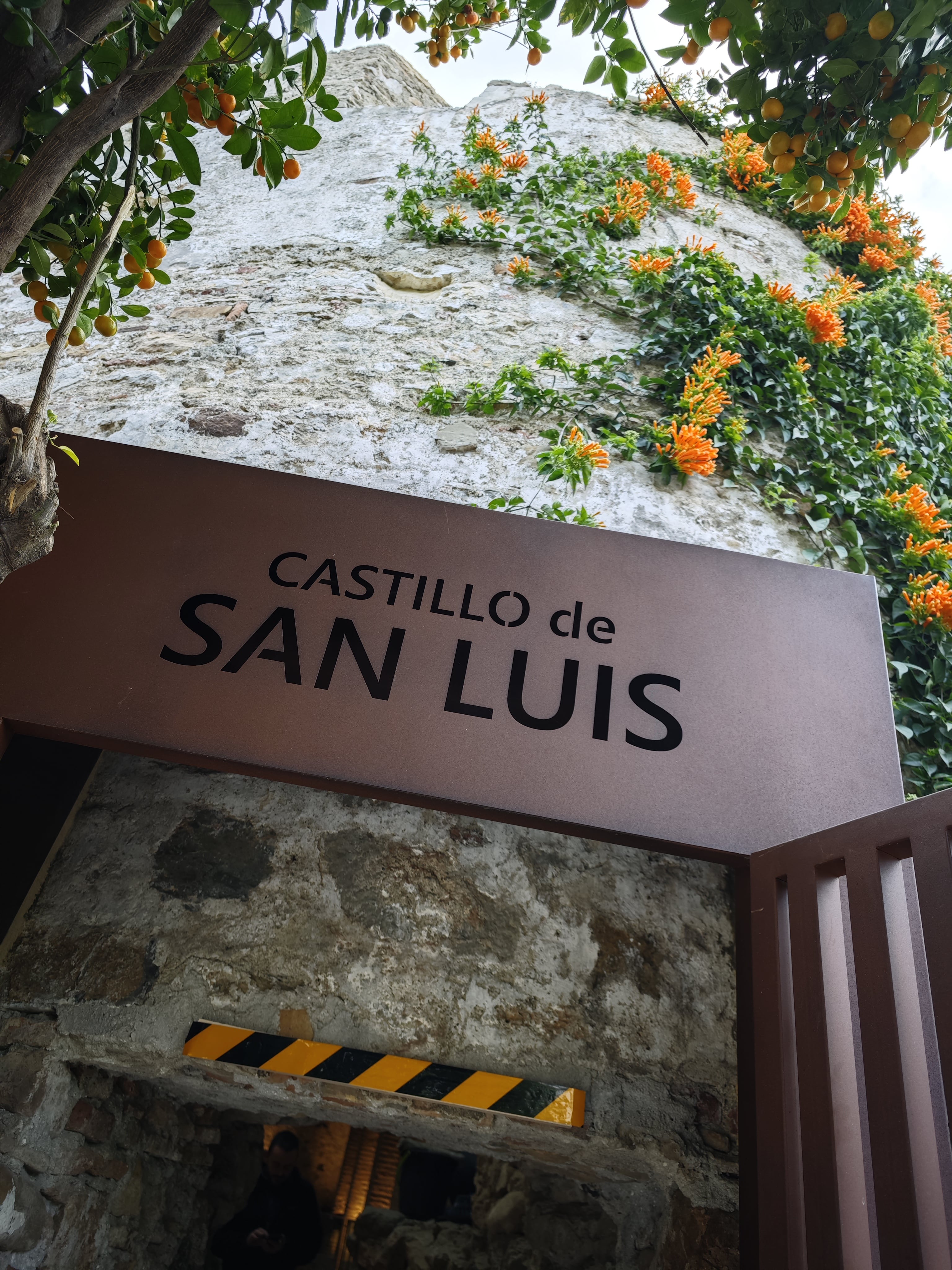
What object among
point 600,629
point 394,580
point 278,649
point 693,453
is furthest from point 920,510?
point 278,649

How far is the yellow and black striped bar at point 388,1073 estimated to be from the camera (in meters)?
1.49

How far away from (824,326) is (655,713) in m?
1.96

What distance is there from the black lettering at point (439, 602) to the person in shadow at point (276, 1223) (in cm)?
232

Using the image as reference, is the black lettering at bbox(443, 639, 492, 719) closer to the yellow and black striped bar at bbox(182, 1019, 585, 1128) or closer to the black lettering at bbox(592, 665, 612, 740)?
the black lettering at bbox(592, 665, 612, 740)

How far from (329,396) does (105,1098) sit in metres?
2.09

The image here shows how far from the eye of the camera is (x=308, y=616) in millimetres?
1524

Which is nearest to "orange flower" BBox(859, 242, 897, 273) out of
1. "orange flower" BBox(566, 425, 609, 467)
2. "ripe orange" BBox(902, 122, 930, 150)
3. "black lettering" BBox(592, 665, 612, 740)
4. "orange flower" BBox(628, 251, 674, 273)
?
"orange flower" BBox(628, 251, 674, 273)

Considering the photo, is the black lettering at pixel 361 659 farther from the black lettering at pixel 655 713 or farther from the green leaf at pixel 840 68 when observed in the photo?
the green leaf at pixel 840 68

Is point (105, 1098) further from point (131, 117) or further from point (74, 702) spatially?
point (131, 117)

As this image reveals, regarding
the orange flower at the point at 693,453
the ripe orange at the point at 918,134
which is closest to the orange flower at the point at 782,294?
the orange flower at the point at 693,453

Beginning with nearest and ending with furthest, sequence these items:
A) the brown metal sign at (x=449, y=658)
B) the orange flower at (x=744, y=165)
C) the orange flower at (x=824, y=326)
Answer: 1. the brown metal sign at (x=449, y=658)
2. the orange flower at (x=824, y=326)
3. the orange flower at (x=744, y=165)

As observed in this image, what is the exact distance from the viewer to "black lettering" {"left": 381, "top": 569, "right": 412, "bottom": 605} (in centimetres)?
156

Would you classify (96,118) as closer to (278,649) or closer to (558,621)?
(278,649)

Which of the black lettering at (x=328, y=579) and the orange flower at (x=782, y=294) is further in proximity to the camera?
the orange flower at (x=782, y=294)
